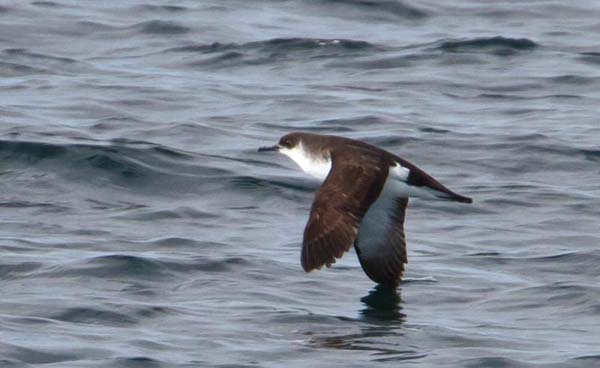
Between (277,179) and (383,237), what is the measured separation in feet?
8.38

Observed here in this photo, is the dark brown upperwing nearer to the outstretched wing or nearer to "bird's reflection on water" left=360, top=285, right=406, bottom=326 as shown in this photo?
"bird's reflection on water" left=360, top=285, right=406, bottom=326

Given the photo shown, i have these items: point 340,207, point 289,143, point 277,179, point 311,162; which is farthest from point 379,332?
point 277,179

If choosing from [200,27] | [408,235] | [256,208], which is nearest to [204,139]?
[256,208]

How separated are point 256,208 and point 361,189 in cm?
271

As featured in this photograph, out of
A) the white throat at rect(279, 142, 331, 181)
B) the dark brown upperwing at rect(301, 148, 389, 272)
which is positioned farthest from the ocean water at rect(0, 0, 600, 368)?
the white throat at rect(279, 142, 331, 181)

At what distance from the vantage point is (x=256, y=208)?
1254cm

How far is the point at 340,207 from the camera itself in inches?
383

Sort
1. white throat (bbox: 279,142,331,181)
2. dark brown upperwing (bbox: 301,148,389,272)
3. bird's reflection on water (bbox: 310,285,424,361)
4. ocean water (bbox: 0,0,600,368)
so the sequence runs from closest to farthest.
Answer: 1. bird's reflection on water (bbox: 310,285,424,361)
2. ocean water (bbox: 0,0,600,368)
3. dark brown upperwing (bbox: 301,148,389,272)
4. white throat (bbox: 279,142,331,181)

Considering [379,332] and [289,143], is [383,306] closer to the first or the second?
[379,332]

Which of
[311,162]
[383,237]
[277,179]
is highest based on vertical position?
[311,162]

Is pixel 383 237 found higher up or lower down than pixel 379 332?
higher up

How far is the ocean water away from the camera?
914 centimetres

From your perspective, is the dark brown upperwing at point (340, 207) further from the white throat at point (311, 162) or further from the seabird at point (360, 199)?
the white throat at point (311, 162)

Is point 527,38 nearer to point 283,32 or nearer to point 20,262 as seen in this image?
point 283,32
